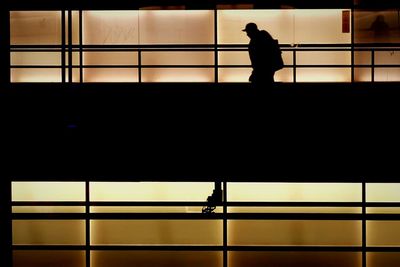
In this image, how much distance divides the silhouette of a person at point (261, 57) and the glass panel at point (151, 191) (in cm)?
331

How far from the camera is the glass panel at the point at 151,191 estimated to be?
51.7 feet

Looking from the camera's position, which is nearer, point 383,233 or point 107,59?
point 383,233

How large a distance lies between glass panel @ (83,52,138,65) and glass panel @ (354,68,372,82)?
467cm

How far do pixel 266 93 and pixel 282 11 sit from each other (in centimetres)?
379

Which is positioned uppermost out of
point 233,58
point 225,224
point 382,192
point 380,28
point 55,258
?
point 380,28

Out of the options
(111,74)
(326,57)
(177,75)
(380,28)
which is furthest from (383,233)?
(111,74)

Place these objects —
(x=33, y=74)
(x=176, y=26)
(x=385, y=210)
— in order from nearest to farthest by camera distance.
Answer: (x=385, y=210), (x=176, y=26), (x=33, y=74)

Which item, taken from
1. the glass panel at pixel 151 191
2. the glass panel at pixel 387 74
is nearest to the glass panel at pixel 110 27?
the glass panel at pixel 151 191

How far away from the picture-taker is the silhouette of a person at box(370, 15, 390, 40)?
16188mm

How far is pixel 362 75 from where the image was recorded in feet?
53.3

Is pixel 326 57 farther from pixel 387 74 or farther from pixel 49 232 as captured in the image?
pixel 49 232

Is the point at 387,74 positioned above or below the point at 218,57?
below

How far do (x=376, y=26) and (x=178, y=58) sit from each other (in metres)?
4.23

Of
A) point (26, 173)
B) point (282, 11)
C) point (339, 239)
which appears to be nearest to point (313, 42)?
point (282, 11)
